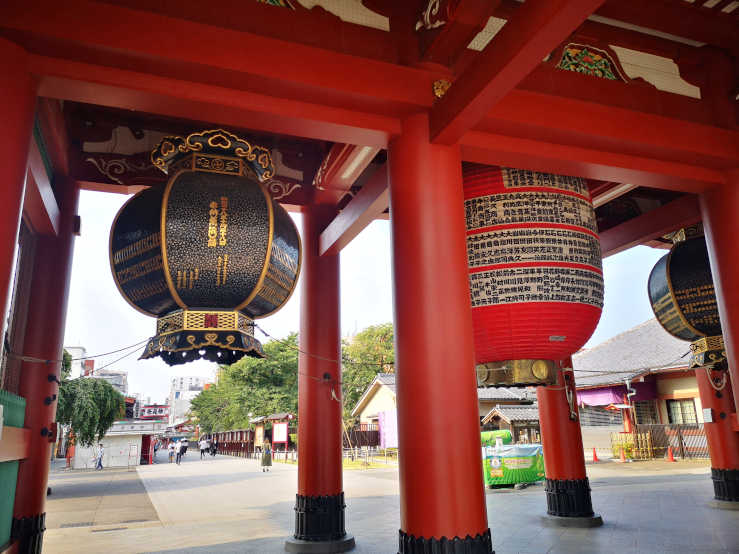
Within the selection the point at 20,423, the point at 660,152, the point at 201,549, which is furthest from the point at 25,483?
the point at 660,152

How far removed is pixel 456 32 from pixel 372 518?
768 centimetres

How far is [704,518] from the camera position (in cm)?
768

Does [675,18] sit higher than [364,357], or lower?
lower

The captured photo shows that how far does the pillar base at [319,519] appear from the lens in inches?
248

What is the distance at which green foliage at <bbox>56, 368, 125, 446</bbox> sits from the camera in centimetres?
1499

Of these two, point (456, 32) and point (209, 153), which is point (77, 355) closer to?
point (209, 153)

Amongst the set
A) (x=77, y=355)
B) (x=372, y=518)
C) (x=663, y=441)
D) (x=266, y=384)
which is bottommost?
(x=372, y=518)

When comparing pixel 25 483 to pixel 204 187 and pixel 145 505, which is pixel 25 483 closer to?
pixel 204 187

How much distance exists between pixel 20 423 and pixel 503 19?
580cm

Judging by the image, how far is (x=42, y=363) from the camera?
5.81 metres

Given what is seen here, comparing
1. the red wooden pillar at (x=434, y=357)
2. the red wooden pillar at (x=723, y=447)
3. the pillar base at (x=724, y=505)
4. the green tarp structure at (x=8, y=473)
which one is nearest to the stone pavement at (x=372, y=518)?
the pillar base at (x=724, y=505)

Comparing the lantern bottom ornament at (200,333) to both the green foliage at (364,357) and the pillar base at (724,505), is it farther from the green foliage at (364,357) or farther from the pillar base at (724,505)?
the green foliage at (364,357)

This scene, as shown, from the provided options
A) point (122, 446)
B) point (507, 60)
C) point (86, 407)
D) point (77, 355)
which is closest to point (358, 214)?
point (507, 60)

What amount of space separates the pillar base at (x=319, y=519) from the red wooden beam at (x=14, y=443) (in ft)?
9.54
